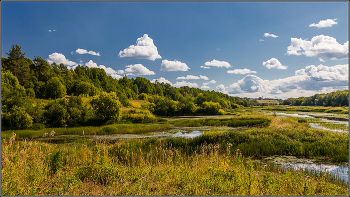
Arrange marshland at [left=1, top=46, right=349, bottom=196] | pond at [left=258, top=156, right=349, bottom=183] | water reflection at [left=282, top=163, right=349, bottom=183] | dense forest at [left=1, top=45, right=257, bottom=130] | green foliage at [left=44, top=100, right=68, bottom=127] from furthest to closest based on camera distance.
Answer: green foliage at [left=44, top=100, right=68, bottom=127], dense forest at [left=1, top=45, right=257, bottom=130], pond at [left=258, top=156, right=349, bottom=183], water reflection at [left=282, top=163, right=349, bottom=183], marshland at [left=1, top=46, right=349, bottom=196]

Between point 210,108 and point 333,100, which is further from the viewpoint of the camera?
point 210,108

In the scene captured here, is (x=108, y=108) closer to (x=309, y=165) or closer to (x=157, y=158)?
(x=157, y=158)

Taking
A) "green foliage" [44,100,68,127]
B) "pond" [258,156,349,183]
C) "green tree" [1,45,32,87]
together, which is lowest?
"pond" [258,156,349,183]

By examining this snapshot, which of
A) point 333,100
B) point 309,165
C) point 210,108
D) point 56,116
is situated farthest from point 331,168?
point 333,100

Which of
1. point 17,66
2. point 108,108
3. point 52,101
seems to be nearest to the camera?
point 108,108

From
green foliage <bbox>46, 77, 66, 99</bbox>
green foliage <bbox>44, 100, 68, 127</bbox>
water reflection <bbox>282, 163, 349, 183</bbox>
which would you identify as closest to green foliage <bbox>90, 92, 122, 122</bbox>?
green foliage <bbox>44, 100, 68, 127</bbox>

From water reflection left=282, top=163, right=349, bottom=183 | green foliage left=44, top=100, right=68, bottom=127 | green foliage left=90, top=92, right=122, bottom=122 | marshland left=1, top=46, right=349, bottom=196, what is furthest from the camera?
green foliage left=90, top=92, right=122, bottom=122

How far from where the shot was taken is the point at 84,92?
67.6m

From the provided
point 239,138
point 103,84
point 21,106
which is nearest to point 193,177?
point 239,138

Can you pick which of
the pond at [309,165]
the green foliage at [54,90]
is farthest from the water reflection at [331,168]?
the green foliage at [54,90]

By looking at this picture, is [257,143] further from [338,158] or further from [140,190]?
[140,190]

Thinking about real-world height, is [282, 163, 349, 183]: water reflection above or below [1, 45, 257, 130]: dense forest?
below

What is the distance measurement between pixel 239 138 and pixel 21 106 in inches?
1361

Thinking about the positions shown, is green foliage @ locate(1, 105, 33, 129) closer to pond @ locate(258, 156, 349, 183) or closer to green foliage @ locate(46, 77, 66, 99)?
green foliage @ locate(46, 77, 66, 99)
